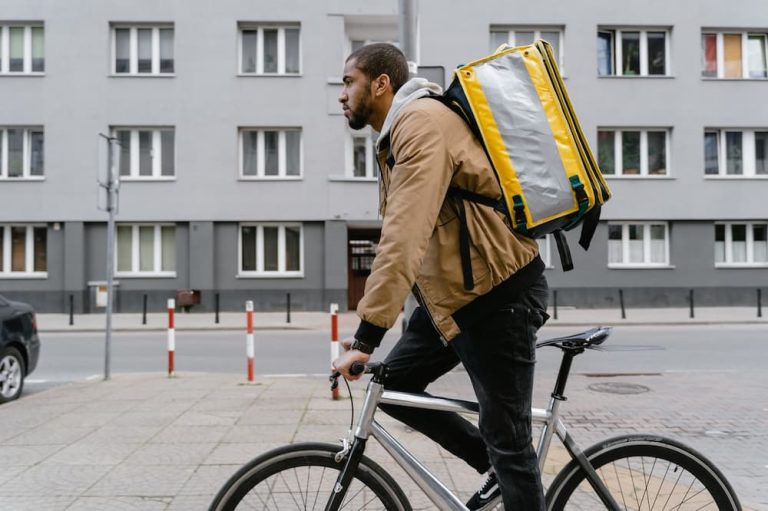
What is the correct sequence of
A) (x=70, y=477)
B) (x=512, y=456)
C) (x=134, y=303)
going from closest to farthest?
(x=512, y=456) < (x=70, y=477) < (x=134, y=303)

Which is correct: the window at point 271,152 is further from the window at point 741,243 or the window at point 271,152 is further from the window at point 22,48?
the window at point 741,243

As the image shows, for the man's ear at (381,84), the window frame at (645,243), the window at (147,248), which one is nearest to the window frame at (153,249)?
the window at (147,248)

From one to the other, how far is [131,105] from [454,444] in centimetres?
2142

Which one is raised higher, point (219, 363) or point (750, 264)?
point (750, 264)

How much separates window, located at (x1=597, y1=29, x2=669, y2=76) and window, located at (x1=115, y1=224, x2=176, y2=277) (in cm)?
1579

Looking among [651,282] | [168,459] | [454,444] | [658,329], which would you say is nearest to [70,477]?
[168,459]

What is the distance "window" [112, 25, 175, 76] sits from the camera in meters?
21.7

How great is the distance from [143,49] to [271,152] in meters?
5.50

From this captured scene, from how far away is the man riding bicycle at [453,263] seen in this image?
2.03 meters

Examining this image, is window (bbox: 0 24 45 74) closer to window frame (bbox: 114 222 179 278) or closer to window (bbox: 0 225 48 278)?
window (bbox: 0 225 48 278)

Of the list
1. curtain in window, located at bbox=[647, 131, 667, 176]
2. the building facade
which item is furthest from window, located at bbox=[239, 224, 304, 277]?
curtain in window, located at bbox=[647, 131, 667, 176]

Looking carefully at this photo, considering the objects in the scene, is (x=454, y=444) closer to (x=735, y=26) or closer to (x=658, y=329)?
(x=658, y=329)

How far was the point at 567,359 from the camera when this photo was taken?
2.38 meters

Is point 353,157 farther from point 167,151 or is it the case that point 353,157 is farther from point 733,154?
point 733,154
